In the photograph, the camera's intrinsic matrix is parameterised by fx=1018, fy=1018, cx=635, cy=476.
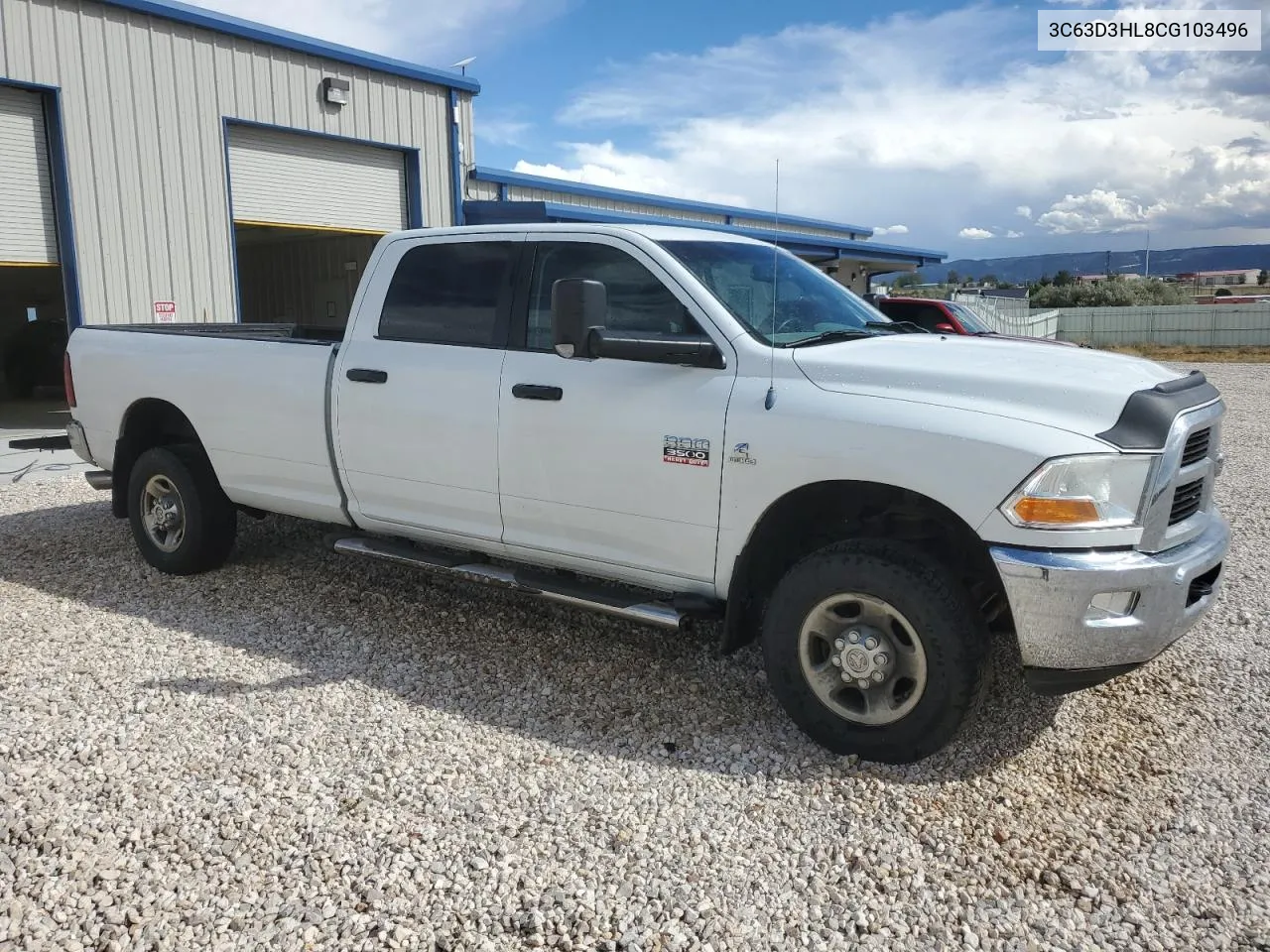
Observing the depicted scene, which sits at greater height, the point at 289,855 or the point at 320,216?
the point at 320,216

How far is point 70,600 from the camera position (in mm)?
5859

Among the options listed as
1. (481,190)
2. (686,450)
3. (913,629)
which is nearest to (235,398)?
(686,450)

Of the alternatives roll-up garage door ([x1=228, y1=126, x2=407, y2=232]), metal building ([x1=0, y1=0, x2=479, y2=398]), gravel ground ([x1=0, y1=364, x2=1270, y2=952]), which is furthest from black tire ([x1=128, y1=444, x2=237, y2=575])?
roll-up garage door ([x1=228, y1=126, x2=407, y2=232])

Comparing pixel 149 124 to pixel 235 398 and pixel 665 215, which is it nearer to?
pixel 235 398

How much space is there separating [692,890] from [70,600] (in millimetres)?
4446

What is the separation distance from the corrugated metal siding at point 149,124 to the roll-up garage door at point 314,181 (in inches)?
16.4

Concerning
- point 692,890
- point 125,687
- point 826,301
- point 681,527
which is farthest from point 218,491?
point 692,890

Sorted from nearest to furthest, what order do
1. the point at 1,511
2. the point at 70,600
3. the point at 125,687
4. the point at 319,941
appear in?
the point at 319,941
the point at 125,687
the point at 70,600
the point at 1,511

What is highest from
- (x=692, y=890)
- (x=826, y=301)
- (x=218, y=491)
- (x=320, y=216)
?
(x=320, y=216)

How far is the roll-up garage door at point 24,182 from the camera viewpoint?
11812 millimetres

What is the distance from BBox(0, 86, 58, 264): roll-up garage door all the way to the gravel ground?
8.48 meters

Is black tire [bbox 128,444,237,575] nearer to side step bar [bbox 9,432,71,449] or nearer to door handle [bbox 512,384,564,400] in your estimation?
door handle [bbox 512,384,564,400]

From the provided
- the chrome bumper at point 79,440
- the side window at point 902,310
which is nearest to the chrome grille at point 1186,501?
the chrome bumper at point 79,440

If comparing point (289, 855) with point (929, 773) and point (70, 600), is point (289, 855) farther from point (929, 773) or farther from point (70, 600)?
point (70, 600)
